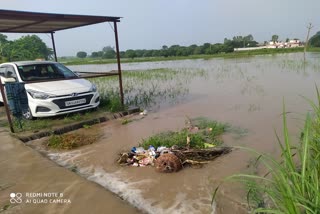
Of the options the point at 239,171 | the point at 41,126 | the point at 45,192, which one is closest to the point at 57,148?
the point at 41,126

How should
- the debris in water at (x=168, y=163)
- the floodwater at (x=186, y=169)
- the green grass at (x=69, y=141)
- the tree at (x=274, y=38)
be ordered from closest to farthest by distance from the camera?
the floodwater at (x=186, y=169)
the debris in water at (x=168, y=163)
the green grass at (x=69, y=141)
the tree at (x=274, y=38)

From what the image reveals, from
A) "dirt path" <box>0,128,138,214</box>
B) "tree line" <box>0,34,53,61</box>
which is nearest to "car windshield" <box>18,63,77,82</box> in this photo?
"dirt path" <box>0,128,138,214</box>

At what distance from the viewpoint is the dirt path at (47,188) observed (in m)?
2.73

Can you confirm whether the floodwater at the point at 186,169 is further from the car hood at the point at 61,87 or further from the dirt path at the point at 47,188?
the car hood at the point at 61,87

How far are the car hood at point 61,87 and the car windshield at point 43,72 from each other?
0.43m

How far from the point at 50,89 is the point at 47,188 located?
3450 millimetres

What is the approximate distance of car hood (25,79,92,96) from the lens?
19.8ft

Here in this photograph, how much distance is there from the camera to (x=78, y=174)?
3637mm

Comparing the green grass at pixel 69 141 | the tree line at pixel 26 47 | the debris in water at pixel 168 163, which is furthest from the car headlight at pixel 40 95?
the tree line at pixel 26 47

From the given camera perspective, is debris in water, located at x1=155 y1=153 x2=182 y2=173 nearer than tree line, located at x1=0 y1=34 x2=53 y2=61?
Yes

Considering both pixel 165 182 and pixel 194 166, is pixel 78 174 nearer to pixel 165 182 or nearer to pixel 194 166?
pixel 165 182

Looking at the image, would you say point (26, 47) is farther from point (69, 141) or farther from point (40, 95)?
point (69, 141)

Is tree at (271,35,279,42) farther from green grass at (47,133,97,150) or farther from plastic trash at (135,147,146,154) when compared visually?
plastic trash at (135,147,146,154)

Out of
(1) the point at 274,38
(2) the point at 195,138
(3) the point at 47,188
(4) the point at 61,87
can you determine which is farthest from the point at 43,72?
(1) the point at 274,38
